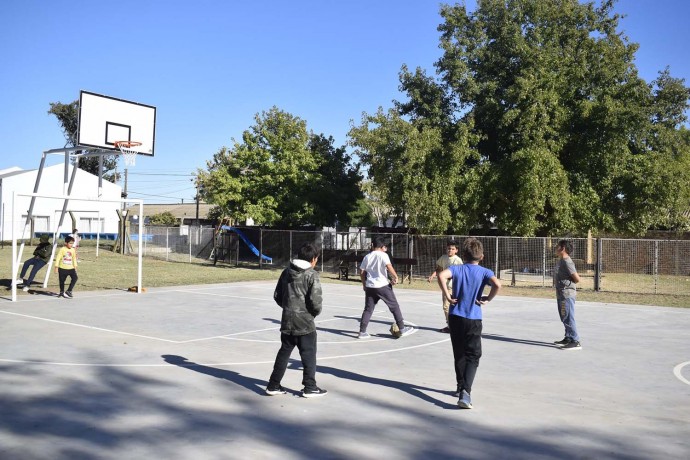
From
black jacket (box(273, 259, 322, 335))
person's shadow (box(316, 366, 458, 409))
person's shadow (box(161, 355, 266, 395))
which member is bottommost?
person's shadow (box(161, 355, 266, 395))

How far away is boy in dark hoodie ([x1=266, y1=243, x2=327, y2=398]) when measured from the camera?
7.18 m

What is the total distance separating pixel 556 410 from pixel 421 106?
78.2 ft

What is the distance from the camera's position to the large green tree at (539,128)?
2608 centimetres

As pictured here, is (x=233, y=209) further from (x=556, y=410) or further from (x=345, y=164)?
(x=556, y=410)

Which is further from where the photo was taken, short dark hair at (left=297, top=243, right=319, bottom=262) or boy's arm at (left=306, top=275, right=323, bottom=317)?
short dark hair at (left=297, top=243, right=319, bottom=262)

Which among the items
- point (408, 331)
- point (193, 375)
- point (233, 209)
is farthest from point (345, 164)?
point (193, 375)

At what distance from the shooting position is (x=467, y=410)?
6.94 meters

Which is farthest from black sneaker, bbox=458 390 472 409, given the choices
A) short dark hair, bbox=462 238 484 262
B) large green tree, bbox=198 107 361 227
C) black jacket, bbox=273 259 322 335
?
large green tree, bbox=198 107 361 227

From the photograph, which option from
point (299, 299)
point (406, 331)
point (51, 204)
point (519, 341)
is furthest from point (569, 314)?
point (51, 204)

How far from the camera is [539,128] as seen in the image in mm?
26125

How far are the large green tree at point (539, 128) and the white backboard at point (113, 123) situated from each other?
35.0ft

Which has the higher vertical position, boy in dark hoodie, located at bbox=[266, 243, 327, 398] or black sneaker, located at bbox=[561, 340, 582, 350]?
boy in dark hoodie, located at bbox=[266, 243, 327, 398]

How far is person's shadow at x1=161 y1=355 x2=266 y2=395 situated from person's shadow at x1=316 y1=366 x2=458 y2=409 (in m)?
1.12

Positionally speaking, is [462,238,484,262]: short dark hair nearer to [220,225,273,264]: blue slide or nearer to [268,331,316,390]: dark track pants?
[268,331,316,390]: dark track pants
